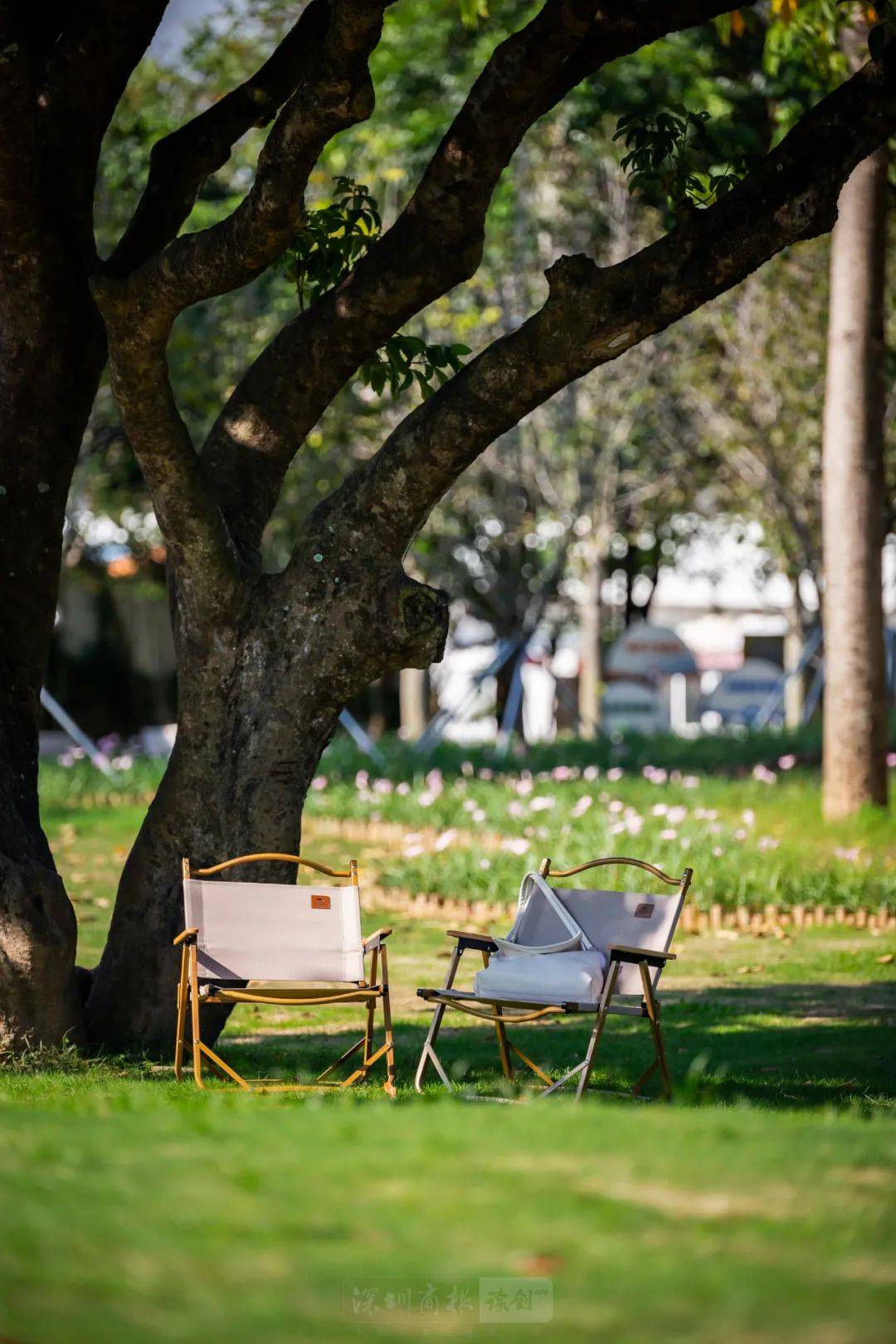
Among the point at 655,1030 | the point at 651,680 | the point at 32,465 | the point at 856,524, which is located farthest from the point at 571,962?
the point at 651,680

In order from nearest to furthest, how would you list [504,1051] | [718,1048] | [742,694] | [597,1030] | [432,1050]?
[597,1030], [432,1050], [504,1051], [718,1048], [742,694]

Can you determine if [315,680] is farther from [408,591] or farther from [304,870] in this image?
[304,870]

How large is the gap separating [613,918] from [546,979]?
62 centimetres

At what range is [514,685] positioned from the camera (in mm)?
18250

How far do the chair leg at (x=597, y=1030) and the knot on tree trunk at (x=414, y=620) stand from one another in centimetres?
136

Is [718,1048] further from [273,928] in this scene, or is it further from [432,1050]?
[273,928]

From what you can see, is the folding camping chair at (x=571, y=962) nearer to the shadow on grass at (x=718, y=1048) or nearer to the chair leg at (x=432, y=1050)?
the chair leg at (x=432, y=1050)

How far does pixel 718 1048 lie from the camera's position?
718 centimetres

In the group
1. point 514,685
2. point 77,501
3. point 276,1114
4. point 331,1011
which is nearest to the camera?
point 276,1114

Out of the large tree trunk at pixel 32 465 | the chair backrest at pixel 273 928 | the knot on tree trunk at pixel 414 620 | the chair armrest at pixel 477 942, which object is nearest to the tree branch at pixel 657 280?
the knot on tree trunk at pixel 414 620

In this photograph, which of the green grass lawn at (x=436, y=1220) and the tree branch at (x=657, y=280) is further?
the tree branch at (x=657, y=280)

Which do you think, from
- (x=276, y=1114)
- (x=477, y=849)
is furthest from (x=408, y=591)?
(x=477, y=849)

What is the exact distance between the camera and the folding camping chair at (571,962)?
233 inches

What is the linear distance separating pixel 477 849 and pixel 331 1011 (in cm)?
392
